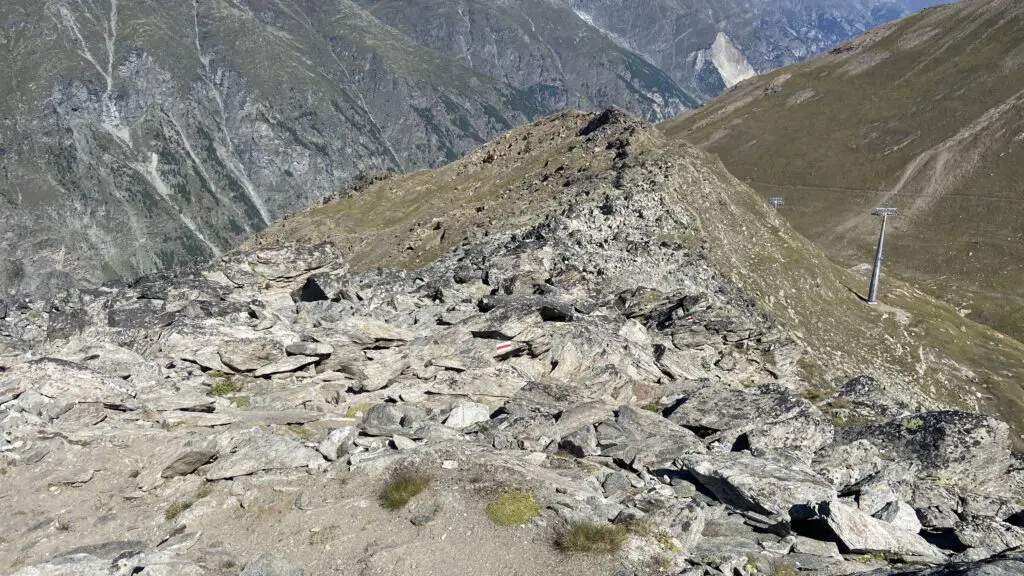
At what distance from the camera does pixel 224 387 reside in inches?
926

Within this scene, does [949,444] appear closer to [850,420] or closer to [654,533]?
[850,420]

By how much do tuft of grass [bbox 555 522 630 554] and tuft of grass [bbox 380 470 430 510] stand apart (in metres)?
3.48

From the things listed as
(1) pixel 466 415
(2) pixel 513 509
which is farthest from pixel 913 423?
(2) pixel 513 509

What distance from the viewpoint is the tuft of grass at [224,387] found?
23328mm

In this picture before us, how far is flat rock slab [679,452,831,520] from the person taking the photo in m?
15.7

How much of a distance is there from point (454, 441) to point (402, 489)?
323 cm

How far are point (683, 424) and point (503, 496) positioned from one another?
9.40 m

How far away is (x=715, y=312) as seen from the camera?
36156mm

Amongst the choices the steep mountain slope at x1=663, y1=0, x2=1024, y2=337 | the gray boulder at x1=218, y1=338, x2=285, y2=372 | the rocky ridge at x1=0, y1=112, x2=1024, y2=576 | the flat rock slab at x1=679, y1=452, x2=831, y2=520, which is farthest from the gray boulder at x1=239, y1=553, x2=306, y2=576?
the steep mountain slope at x1=663, y1=0, x2=1024, y2=337

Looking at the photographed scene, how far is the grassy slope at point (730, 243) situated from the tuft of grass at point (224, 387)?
26468mm

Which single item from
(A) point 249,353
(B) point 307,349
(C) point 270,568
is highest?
(A) point 249,353

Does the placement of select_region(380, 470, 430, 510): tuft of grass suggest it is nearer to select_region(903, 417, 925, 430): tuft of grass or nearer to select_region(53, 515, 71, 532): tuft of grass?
select_region(53, 515, 71, 532): tuft of grass

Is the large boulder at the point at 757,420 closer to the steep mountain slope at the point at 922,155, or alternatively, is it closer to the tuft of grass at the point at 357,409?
the tuft of grass at the point at 357,409

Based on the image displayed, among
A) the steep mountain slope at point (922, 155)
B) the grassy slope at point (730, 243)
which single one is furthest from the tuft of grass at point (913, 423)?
the steep mountain slope at point (922, 155)
